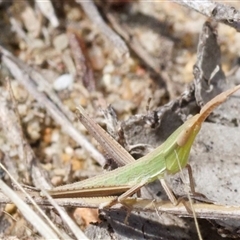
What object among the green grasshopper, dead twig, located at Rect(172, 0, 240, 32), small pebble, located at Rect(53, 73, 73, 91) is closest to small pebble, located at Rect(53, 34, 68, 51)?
small pebble, located at Rect(53, 73, 73, 91)

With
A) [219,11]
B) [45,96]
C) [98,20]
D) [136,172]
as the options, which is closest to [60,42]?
[98,20]

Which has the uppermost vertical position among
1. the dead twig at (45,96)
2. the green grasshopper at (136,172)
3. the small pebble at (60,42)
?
the small pebble at (60,42)

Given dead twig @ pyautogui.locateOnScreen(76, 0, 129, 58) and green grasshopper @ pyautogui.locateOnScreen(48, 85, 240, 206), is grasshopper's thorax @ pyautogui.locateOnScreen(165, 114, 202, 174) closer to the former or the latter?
green grasshopper @ pyautogui.locateOnScreen(48, 85, 240, 206)

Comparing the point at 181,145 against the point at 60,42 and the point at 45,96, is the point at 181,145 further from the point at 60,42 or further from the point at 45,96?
the point at 60,42

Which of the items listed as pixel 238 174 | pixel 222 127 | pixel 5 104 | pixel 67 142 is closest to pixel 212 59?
pixel 222 127

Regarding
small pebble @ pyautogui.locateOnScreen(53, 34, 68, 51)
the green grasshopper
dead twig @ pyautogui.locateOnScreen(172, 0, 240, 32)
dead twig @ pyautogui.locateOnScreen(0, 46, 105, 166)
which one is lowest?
the green grasshopper

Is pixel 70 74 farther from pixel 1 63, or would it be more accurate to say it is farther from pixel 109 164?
pixel 109 164

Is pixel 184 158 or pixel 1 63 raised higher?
pixel 1 63

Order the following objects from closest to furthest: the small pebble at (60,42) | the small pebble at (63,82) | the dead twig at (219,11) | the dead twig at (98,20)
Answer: the dead twig at (219,11) → the dead twig at (98,20) → the small pebble at (63,82) → the small pebble at (60,42)

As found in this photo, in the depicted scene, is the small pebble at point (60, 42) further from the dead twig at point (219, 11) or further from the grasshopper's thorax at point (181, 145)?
the grasshopper's thorax at point (181, 145)

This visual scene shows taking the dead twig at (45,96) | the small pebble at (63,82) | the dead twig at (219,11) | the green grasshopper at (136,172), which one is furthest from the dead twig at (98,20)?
the green grasshopper at (136,172)

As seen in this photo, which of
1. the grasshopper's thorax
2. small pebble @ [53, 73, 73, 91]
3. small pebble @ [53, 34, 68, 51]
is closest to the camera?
the grasshopper's thorax
